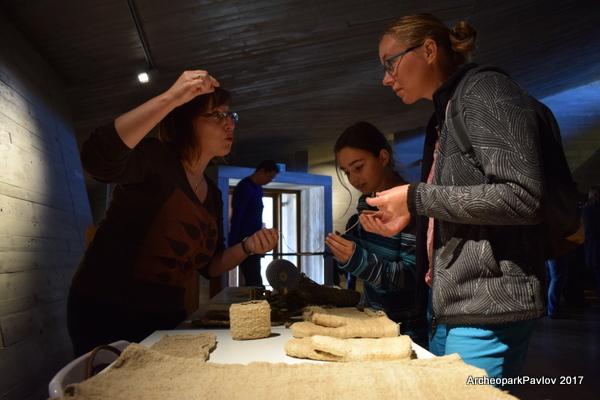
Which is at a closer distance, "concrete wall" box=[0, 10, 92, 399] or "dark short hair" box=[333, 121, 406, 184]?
"dark short hair" box=[333, 121, 406, 184]

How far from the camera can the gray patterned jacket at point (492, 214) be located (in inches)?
40.7

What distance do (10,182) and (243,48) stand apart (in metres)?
2.59

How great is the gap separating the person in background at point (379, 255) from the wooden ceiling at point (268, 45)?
2330 mm

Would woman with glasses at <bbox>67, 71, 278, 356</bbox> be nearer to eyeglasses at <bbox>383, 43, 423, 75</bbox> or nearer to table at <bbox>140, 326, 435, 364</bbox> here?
table at <bbox>140, 326, 435, 364</bbox>

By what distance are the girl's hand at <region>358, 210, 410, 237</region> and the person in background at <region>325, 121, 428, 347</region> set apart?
10.2 inches

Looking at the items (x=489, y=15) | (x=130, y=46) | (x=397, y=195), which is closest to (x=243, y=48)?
(x=130, y=46)

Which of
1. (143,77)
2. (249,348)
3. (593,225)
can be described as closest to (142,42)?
(143,77)

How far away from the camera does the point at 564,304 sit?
7.88 meters

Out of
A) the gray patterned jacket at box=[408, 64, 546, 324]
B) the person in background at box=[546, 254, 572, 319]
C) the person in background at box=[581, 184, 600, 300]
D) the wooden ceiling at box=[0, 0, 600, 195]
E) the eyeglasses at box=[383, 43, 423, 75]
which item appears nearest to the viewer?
the gray patterned jacket at box=[408, 64, 546, 324]

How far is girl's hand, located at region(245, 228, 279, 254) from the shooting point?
2.01 meters

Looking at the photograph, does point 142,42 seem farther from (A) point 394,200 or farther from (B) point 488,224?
(B) point 488,224

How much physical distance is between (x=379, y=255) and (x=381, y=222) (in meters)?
0.43

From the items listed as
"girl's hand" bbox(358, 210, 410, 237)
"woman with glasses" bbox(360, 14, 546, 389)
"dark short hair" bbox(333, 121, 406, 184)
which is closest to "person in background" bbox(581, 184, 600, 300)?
"dark short hair" bbox(333, 121, 406, 184)

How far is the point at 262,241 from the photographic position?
2020 millimetres
